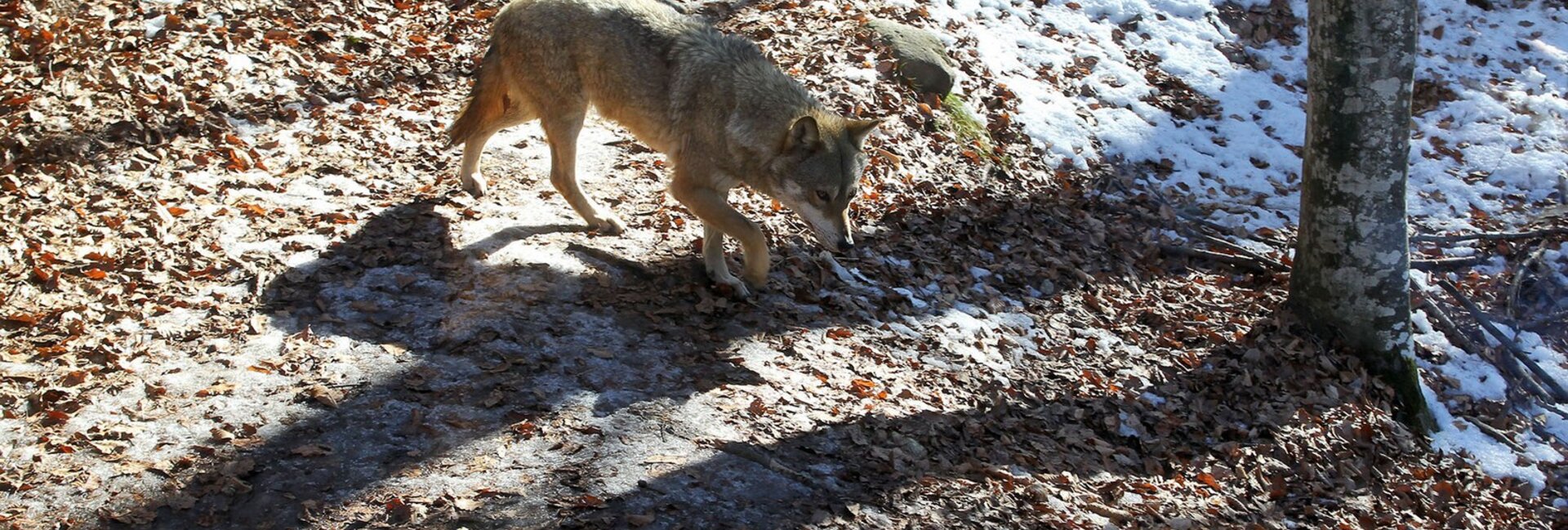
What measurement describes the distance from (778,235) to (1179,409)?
10.4 feet

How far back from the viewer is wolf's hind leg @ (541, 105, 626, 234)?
7.59 m

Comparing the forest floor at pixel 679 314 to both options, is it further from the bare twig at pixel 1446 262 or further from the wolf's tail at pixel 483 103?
the wolf's tail at pixel 483 103

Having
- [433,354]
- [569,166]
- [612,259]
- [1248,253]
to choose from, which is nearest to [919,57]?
[1248,253]

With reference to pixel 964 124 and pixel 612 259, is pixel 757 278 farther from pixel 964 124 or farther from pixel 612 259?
pixel 964 124

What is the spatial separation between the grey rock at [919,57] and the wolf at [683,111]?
315cm

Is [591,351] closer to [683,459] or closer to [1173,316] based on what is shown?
[683,459]

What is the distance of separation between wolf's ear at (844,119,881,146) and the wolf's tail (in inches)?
102

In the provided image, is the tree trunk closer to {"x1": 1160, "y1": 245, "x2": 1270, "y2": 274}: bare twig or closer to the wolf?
{"x1": 1160, "y1": 245, "x2": 1270, "y2": 274}: bare twig

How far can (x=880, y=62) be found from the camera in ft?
34.3

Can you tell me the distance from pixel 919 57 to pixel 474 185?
4.57 m

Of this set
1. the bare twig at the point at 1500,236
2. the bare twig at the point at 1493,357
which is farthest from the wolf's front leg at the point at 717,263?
the bare twig at the point at 1500,236

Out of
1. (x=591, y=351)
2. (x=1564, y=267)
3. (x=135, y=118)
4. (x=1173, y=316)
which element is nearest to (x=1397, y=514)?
(x=1173, y=316)

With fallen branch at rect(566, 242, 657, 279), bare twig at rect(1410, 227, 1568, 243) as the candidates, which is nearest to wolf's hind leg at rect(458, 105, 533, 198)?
fallen branch at rect(566, 242, 657, 279)

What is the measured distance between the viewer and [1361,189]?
315 inches
